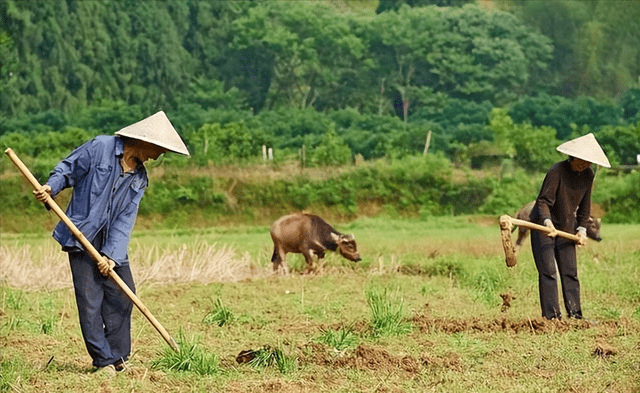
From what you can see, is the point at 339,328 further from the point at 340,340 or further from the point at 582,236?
the point at 582,236

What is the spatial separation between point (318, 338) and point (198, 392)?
6.27ft

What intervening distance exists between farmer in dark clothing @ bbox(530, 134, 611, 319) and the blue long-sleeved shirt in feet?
12.4

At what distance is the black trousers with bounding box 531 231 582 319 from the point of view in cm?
953

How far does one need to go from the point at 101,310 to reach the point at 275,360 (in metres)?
1.23

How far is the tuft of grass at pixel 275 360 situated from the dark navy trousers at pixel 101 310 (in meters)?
0.92

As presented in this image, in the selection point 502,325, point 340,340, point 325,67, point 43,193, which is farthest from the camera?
point 325,67

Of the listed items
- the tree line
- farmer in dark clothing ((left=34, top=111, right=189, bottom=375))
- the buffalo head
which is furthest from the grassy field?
the tree line

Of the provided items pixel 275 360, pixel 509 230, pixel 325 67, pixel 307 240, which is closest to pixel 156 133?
pixel 275 360

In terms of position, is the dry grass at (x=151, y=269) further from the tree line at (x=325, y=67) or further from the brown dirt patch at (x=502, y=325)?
the tree line at (x=325, y=67)

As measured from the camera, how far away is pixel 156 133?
286 inches

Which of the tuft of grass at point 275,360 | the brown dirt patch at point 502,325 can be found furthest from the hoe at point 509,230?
the tuft of grass at point 275,360

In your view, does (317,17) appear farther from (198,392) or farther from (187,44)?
(198,392)

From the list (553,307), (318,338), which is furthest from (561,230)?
(318,338)

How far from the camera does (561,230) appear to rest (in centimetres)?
972
